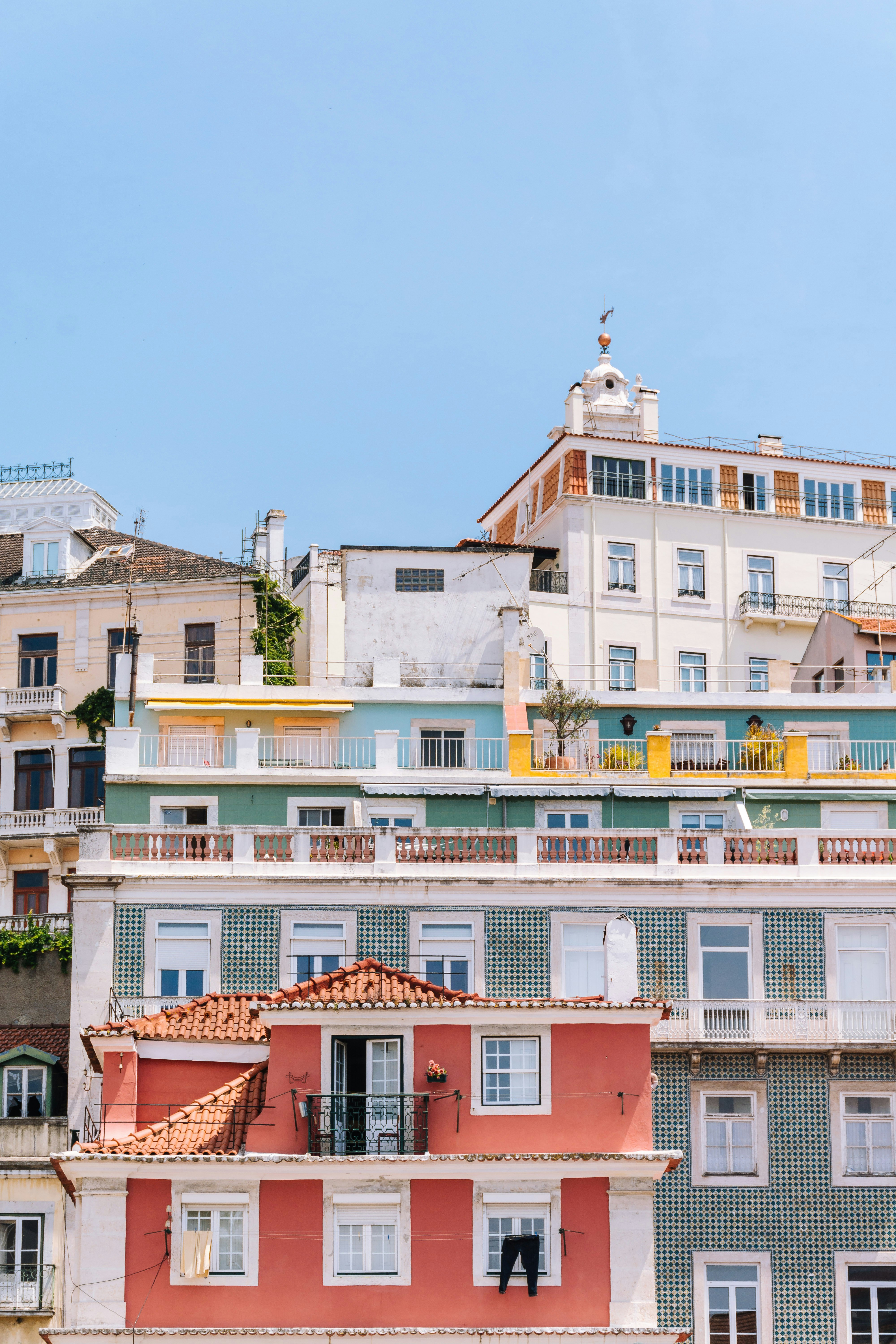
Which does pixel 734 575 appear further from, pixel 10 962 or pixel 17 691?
pixel 10 962

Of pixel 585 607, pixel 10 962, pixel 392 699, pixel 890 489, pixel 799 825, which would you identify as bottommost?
pixel 10 962

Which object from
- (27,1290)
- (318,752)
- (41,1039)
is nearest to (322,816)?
(318,752)

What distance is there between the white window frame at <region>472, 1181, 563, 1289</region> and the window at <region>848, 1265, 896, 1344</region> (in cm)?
676

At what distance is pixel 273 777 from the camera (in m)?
46.2

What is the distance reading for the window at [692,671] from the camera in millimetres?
61281

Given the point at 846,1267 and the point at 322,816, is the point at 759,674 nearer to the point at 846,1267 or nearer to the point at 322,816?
the point at 322,816

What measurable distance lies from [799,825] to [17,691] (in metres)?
22.0

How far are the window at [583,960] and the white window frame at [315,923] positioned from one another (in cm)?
382

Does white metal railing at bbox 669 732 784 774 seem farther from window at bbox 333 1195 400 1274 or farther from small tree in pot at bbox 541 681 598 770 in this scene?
window at bbox 333 1195 400 1274

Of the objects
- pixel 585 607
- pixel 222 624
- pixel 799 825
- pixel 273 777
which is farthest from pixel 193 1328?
pixel 585 607

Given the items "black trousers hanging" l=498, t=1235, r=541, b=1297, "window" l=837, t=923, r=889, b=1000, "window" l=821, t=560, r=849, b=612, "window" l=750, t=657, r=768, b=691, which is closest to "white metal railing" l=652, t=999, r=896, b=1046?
"window" l=837, t=923, r=889, b=1000

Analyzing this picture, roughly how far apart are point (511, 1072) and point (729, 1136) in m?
5.89

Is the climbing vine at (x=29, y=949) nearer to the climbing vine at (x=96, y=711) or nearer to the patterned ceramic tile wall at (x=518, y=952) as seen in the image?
the patterned ceramic tile wall at (x=518, y=952)

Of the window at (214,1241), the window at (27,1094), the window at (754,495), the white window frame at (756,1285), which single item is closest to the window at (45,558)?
the window at (754,495)
